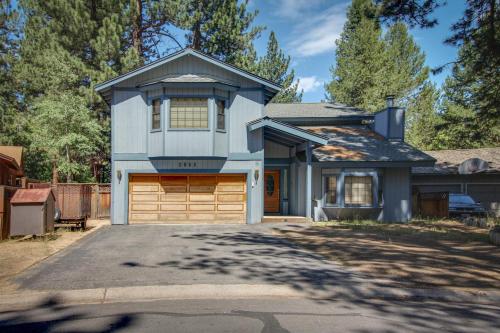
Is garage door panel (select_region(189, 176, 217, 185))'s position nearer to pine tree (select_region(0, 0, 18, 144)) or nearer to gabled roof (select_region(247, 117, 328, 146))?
gabled roof (select_region(247, 117, 328, 146))

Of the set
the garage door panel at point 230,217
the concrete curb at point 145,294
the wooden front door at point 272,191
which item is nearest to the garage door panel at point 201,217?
the garage door panel at point 230,217

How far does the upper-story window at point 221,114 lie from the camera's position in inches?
636

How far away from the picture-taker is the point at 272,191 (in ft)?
62.3

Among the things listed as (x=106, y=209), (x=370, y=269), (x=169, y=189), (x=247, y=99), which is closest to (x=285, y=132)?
(x=247, y=99)

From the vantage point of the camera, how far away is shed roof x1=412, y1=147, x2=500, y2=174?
78.8ft

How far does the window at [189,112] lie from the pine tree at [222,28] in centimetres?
1241

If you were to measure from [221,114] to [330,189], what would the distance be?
615 centimetres

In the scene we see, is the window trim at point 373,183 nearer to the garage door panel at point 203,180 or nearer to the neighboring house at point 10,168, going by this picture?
the garage door panel at point 203,180

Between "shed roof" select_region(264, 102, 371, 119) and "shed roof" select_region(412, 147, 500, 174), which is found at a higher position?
"shed roof" select_region(264, 102, 371, 119)

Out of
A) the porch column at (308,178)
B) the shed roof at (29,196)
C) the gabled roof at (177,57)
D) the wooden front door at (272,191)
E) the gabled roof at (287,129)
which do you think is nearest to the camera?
the shed roof at (29,196)

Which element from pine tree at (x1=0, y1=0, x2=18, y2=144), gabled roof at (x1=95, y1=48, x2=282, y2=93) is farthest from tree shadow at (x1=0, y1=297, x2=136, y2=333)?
pine tree at (x1=0, y1=0, x2=18, y2=144)

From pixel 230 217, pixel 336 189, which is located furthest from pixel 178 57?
pixel 336 189

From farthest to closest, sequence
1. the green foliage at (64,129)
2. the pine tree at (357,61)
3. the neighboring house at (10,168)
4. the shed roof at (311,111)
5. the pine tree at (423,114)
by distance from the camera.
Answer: the pine tree at (423,114)
the pine tree at (357,61)
the green foliage at (64,129)
the shed roof at (311,111)
the neighboring house at (10,168)

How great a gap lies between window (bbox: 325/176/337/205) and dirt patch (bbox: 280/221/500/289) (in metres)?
1.67
